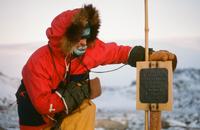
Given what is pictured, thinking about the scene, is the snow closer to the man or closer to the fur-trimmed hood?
the man

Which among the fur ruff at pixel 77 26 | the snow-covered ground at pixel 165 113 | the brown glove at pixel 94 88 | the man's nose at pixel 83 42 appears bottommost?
the snow-covered ground at pixel 165 113

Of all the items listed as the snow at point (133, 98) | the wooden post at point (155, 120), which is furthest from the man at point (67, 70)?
the snow at point (133, 98)

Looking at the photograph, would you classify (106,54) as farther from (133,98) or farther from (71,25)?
(133,98)

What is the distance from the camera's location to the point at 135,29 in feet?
7.40

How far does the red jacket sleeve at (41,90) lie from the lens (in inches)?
61.6

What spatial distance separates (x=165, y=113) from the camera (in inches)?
88.0

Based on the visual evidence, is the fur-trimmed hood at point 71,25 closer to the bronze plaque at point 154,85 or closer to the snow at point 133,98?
the bronze plaque at point 154,85

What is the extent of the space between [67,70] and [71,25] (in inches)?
7.7

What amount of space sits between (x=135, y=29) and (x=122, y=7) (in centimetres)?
14

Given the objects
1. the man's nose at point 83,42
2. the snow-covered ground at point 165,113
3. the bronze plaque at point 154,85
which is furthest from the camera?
the snow-covered ground at point 165,113

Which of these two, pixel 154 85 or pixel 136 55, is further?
pixel 136 55

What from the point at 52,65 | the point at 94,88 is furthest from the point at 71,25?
the point at 94,88

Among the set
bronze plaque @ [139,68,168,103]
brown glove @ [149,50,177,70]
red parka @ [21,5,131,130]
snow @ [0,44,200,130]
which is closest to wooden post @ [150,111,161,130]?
bronze plaque @ [139,68,168,103]

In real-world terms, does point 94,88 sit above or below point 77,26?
below
